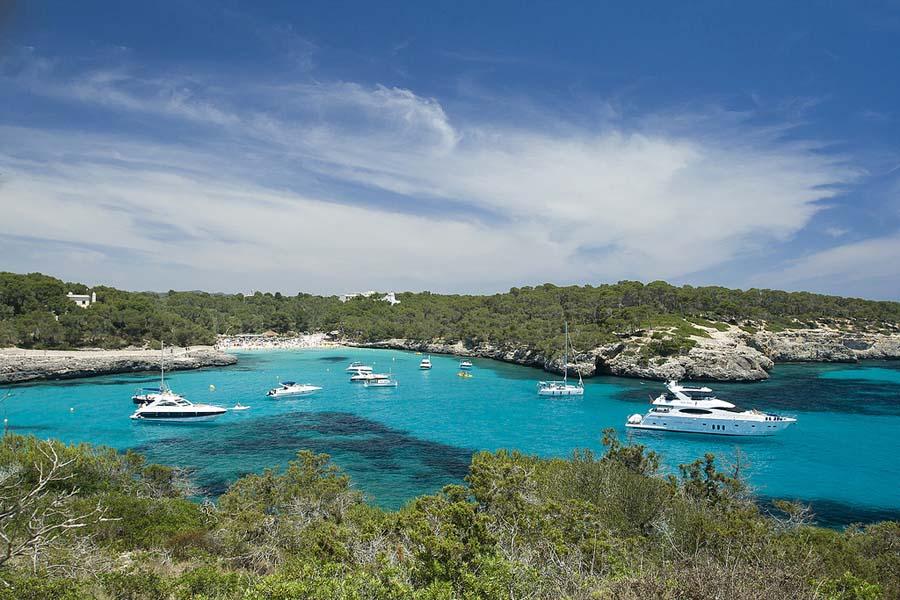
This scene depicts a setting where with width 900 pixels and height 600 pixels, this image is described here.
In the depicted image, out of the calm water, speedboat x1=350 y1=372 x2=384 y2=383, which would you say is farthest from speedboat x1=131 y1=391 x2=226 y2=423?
speedboat x1=350 y1=372 x2=384 y2=383

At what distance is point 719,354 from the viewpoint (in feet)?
196

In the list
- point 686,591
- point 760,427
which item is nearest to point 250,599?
point 686,591

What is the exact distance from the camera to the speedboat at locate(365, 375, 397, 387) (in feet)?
189

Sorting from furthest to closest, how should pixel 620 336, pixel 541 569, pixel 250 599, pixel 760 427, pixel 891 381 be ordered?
1. pixel 620 336
2. pixel 891 381
3. pixel 760 427
4. pixel 541 569
5. pixel 250 599

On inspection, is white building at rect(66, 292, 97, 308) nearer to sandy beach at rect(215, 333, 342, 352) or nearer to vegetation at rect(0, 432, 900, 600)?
sandy beach at rect(215, 333, 342, 352)

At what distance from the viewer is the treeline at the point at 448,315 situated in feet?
240

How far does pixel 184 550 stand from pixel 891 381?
7386 centimetres

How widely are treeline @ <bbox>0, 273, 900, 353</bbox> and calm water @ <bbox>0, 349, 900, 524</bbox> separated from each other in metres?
17.8

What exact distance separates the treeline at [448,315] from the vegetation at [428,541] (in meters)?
51.5

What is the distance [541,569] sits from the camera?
8.82 m

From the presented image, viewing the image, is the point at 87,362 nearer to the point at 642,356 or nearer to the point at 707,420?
the point at 642,356

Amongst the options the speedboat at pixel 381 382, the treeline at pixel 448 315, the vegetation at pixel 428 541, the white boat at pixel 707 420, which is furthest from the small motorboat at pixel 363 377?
the vegetation at pixel 428 541

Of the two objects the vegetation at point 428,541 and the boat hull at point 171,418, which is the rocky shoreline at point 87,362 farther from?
the vegetation at point 428,541

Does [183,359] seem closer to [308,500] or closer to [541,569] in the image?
[308,500]
